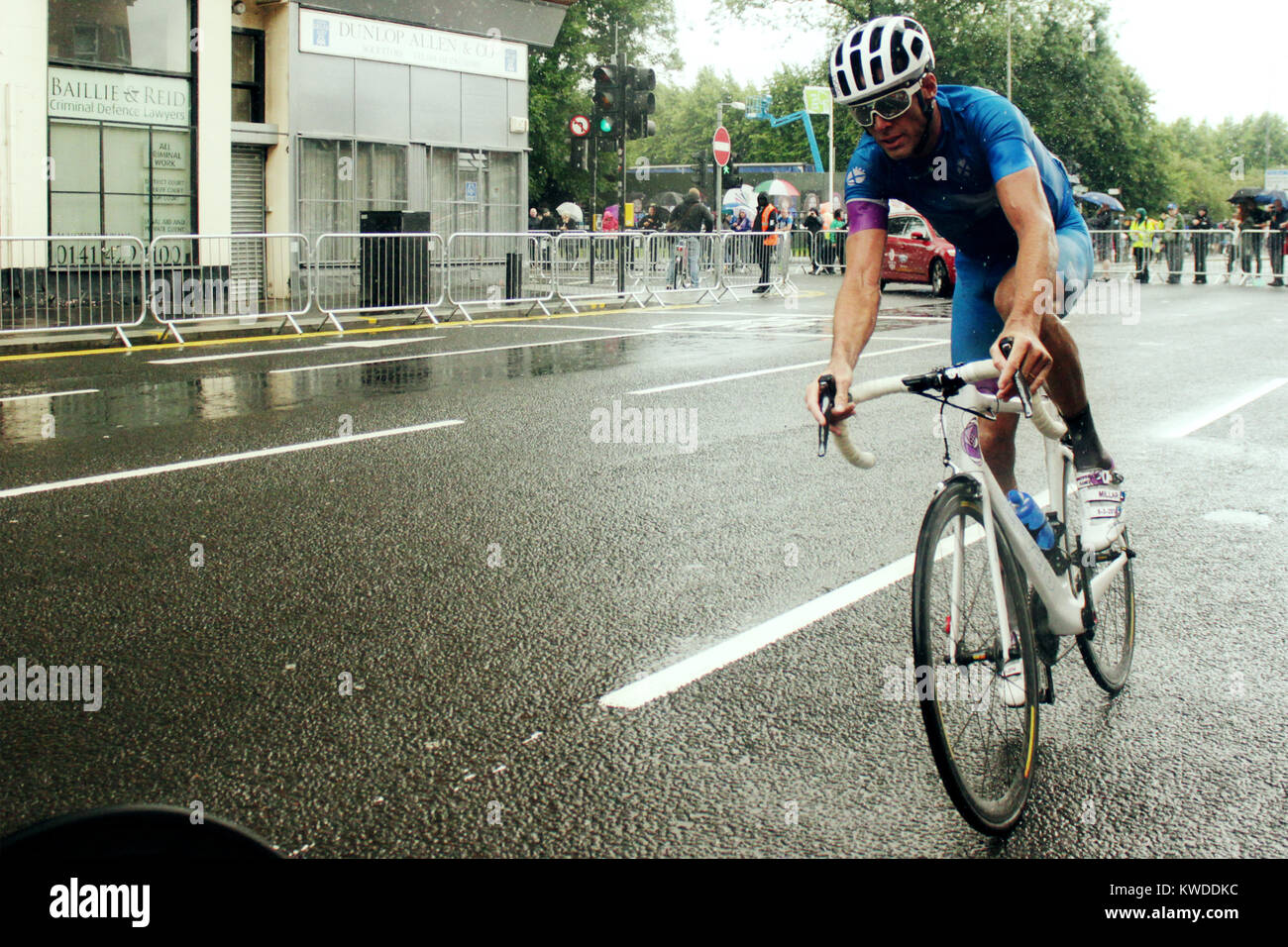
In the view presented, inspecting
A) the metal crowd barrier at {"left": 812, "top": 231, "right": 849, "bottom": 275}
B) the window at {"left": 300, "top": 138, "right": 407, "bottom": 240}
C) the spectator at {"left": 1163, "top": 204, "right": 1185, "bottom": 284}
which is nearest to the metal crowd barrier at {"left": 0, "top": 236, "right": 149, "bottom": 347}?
the window at {"left": 300, "top": 138, "right": 407, "bottom": 240}

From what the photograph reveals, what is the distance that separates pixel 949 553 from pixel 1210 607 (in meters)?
2.34

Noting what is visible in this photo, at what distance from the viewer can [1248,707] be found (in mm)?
4066

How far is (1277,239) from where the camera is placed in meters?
29.3

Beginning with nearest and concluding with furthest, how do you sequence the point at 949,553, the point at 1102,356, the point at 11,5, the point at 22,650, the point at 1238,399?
the point at 949,553 → the point at 22,650 → the point at 1238,399 → the point at 1102,356 → the point at 11,5

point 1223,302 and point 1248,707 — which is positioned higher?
point 1223,302

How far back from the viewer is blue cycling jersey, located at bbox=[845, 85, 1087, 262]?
3.74 m

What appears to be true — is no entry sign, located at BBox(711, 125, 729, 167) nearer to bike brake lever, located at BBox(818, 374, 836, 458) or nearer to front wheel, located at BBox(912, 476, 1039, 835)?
bike brake lever, located at BBox(818, 374, 836, 458)

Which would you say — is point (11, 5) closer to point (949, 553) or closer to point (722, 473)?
point (722, 473)

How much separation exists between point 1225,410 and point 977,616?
7.76 metres

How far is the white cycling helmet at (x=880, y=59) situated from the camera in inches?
137

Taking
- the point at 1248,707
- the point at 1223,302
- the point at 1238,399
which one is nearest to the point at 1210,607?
the point at 1248,707

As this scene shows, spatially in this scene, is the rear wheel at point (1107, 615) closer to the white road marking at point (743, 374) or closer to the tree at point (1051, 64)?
the white road marking at point (743, 374)
